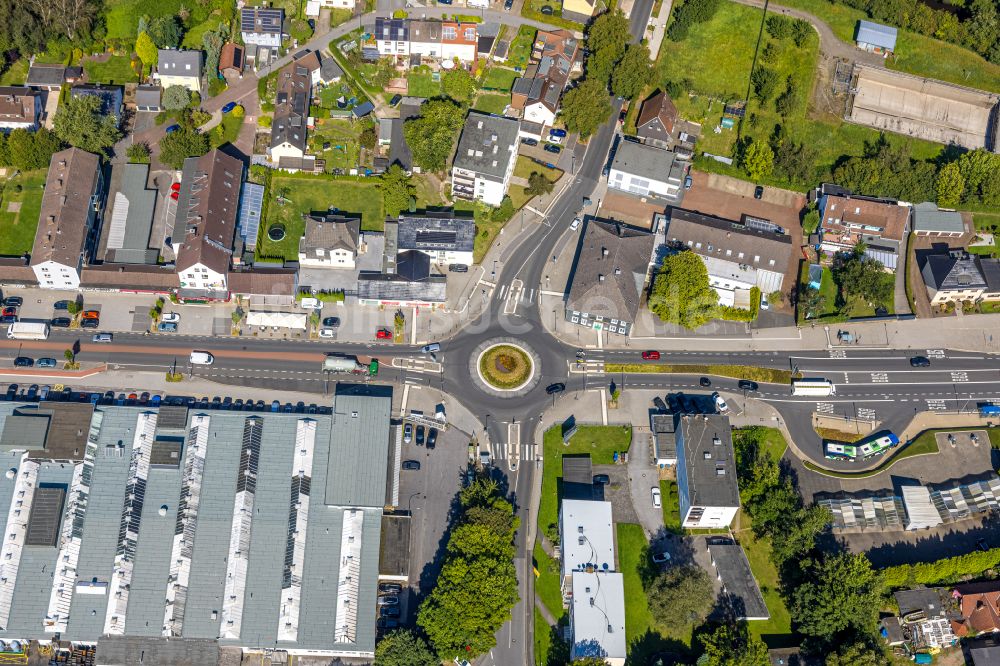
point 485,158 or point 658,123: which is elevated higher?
point 658,123

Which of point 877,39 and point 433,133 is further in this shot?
point 877,39

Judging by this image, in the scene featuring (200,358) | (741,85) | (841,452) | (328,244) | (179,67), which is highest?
(741,85)

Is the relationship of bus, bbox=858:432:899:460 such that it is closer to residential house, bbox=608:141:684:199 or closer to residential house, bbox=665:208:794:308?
residential house, bbox=665:208:794:308

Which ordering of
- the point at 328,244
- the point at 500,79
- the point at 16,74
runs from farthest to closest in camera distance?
the point at 500,79, the point at 16,74, the point at 328,244

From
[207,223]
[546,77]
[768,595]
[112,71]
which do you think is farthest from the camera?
[112,71]

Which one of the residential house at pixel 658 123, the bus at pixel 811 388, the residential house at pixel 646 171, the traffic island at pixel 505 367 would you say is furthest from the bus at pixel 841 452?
the residential house at pixel 658 123

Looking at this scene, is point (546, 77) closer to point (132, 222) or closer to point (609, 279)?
point (609, 279)

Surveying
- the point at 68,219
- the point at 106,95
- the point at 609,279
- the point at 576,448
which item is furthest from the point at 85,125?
the point at 576,448
